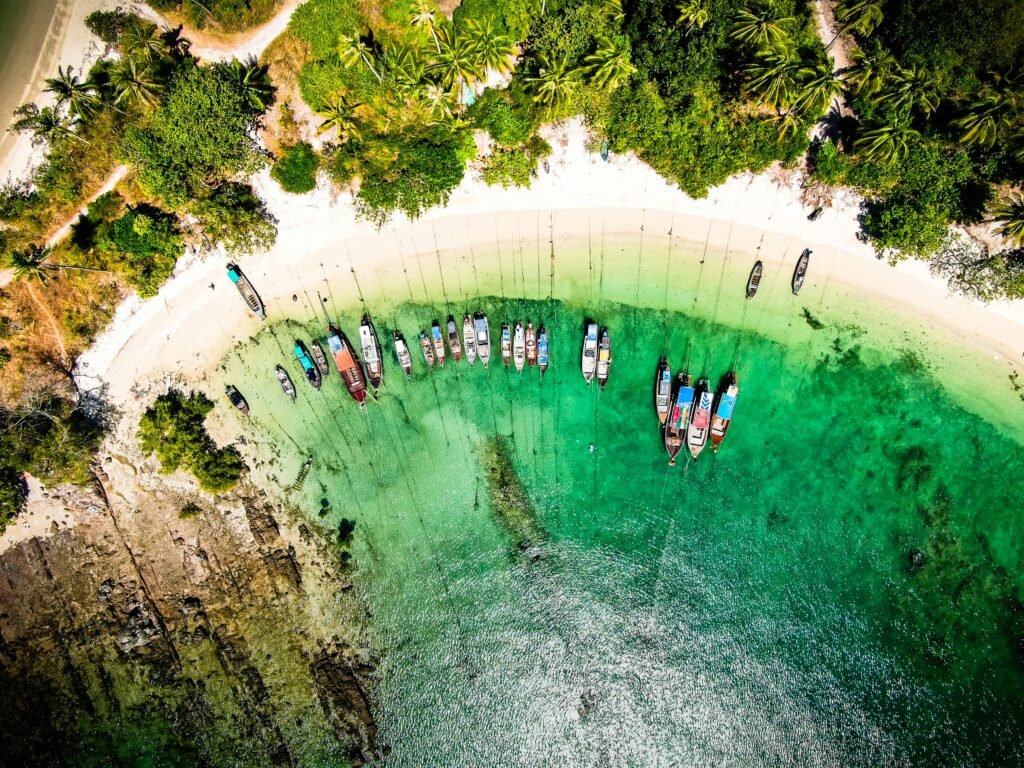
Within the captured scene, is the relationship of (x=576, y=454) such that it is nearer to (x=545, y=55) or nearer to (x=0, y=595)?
(x=545, y=55)

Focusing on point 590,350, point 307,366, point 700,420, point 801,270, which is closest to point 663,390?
point 700,420

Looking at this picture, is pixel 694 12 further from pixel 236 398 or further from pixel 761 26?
pixel 236 398

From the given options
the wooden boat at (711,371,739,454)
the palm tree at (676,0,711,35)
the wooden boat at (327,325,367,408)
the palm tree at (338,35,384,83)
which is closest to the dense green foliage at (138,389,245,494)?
the wooden boat at (327,325,367,408)

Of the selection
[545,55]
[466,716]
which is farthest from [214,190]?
[466,716]

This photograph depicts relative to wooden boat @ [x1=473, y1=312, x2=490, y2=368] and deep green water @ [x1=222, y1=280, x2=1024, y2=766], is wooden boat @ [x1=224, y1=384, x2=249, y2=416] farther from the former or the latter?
wooden boat @ [x1=473, y1=312, x2=490, y2=368]

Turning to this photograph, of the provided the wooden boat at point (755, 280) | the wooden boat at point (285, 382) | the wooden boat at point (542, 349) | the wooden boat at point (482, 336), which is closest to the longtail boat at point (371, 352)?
the wooden boat at point (285, 382)
